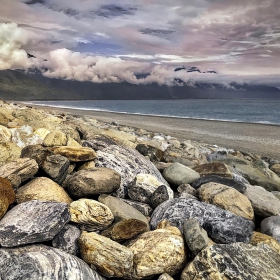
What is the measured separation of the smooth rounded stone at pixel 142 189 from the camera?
697 cm

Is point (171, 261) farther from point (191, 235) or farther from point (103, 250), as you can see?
point (103, 250)

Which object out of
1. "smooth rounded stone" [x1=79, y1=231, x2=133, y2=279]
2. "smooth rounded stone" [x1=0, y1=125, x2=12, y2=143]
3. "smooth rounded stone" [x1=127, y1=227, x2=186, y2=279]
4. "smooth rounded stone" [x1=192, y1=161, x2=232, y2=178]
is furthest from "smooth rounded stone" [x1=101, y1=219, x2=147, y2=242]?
"smooth rounded stone" [x1=0, y1=125, x2=12, y2=143]

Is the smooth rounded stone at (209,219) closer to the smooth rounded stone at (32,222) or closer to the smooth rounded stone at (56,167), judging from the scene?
the smooth rounded stone at (32,222)

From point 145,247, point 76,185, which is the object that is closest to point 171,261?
point 145,247

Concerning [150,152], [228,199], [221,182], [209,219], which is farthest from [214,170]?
[209,219]

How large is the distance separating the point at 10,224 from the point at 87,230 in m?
1.32

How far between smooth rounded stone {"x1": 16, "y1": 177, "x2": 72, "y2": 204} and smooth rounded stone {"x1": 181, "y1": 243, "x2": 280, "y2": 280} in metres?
2.77

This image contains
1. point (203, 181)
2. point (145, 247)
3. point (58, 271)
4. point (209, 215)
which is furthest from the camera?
point (203, 181)

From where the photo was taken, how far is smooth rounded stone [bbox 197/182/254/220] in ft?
22.5

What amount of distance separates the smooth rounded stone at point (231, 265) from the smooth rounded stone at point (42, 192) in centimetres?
277

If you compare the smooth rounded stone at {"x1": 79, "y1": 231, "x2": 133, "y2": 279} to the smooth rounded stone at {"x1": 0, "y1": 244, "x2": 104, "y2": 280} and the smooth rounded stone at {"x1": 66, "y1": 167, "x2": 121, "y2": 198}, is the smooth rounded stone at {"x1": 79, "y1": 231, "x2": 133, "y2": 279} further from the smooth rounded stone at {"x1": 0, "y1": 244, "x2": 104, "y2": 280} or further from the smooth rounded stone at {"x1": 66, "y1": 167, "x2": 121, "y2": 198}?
the smooth rounded stone at {"x1": 66, "y1": 167, "x2": 121, "y2": 198}

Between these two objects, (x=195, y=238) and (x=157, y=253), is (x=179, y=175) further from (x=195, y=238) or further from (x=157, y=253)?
(x=157, y=253)

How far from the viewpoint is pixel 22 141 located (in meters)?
8.40

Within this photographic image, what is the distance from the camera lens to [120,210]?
19.4 ft
